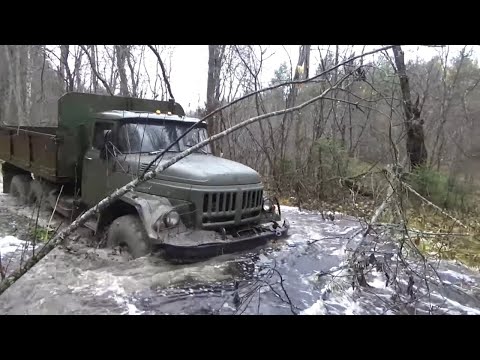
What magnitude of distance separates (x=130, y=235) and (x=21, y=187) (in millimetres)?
5079

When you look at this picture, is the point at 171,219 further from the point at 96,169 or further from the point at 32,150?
the point at 32,150

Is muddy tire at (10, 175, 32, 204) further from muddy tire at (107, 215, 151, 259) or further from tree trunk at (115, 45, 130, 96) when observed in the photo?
tree trunk at (115, 45, 130, 96)

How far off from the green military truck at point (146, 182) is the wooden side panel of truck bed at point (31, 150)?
2 cm

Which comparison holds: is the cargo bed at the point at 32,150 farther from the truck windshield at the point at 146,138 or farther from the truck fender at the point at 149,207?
the truck fender at the point at 149,207

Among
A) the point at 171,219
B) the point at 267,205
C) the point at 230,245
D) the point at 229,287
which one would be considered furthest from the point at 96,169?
the point at 229,287

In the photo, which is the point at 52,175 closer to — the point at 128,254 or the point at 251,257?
the point at 128,254

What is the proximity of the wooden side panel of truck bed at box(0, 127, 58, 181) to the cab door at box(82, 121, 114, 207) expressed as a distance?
0.75 metres

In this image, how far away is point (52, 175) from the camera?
6.88 metres

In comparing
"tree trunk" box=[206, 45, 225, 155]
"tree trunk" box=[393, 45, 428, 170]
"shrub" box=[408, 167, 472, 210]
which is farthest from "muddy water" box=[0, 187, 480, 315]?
"tree trunk" box=[206, 45, 225, 155]

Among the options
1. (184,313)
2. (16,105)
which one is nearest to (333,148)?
(184,313)

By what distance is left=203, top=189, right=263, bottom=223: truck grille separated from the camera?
504cm

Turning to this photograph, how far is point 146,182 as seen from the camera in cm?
552

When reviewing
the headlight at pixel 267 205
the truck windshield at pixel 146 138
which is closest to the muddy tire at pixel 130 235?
the truck windshield at pixel 146 138

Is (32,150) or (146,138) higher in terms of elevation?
(146,138)
